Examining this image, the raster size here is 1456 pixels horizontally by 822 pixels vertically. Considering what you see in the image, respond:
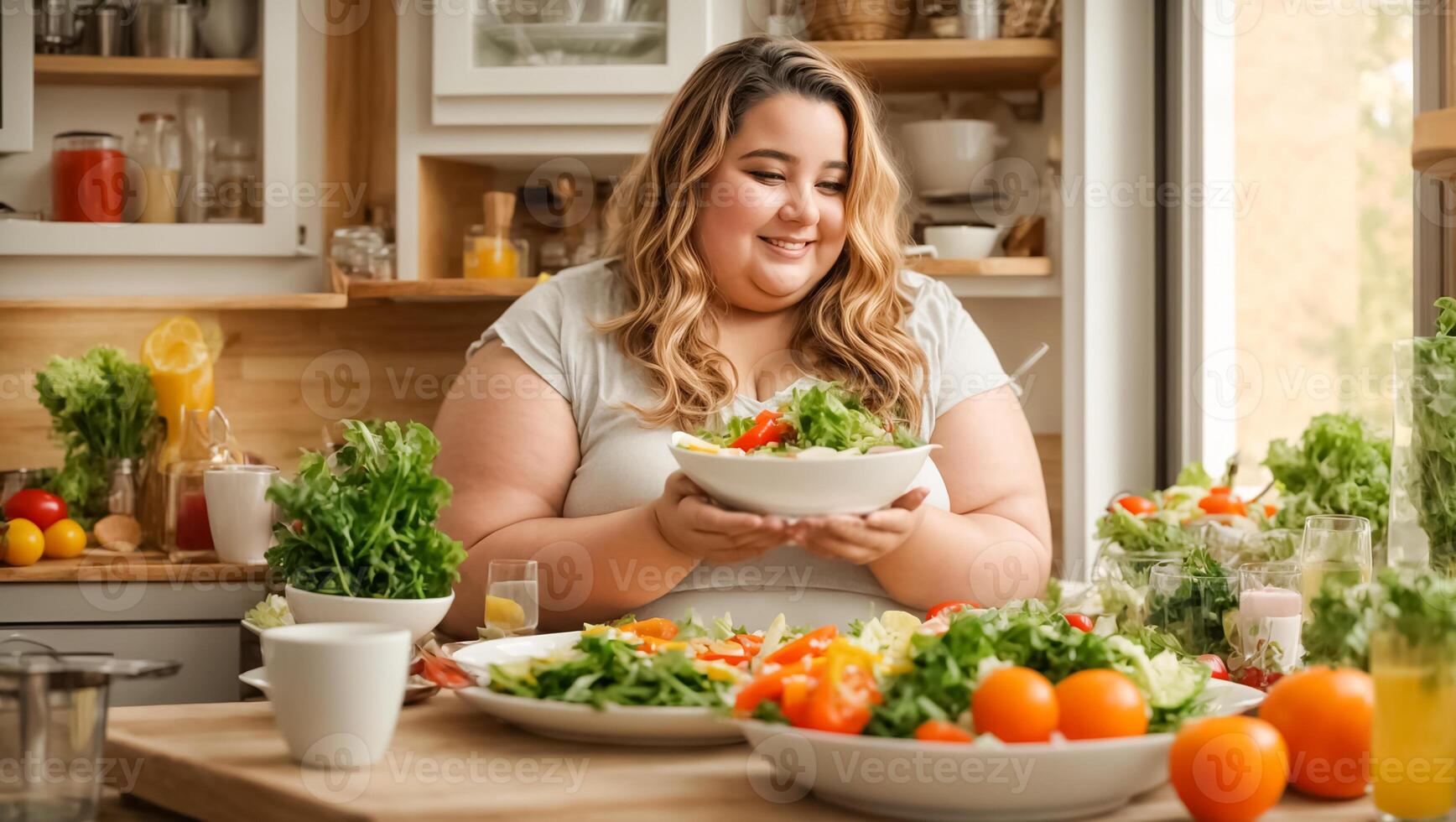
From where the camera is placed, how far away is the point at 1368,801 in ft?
2.70

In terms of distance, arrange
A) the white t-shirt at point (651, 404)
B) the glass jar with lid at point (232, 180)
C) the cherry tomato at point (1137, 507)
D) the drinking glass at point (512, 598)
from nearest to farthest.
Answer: the drinking glass at point (512, 598) < the white t-shirt at point (651, 404) < the cherry tomato at point (1137, 507) < the glass jar with lid at point (232, 180)

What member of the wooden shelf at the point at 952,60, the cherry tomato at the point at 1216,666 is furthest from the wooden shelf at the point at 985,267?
the cherry tomato at the point at 1216,666

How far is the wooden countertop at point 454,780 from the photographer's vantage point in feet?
2.59

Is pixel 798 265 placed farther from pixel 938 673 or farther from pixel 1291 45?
pixel 1291 45

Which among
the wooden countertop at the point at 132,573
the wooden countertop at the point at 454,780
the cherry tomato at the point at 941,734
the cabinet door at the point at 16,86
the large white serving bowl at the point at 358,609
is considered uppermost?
the cabinet door at the point at 16,86

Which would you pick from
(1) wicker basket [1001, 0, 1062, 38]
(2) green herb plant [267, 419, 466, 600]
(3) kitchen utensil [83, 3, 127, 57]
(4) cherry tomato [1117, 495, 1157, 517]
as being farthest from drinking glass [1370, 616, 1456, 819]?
(3) kitchen utensil [83, 3, 127, 57]

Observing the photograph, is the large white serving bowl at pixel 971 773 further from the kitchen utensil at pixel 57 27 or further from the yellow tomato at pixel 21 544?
the kitchen utensil at pixel 57 27

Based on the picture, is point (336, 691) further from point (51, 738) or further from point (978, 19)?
point (978, 19)

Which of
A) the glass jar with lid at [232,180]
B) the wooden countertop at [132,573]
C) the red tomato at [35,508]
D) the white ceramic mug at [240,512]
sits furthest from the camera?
the glass jar with lid at [232,180]

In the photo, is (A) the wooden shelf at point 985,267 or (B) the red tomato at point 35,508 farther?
(A) the wooden shelf at point 985,267

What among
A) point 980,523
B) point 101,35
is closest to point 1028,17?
point 980,523

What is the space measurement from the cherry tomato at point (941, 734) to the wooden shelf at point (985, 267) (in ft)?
5.66

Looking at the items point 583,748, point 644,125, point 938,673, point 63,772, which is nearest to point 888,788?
point 938,673

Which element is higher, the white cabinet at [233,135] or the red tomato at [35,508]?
the white cabinet at [233,135]
